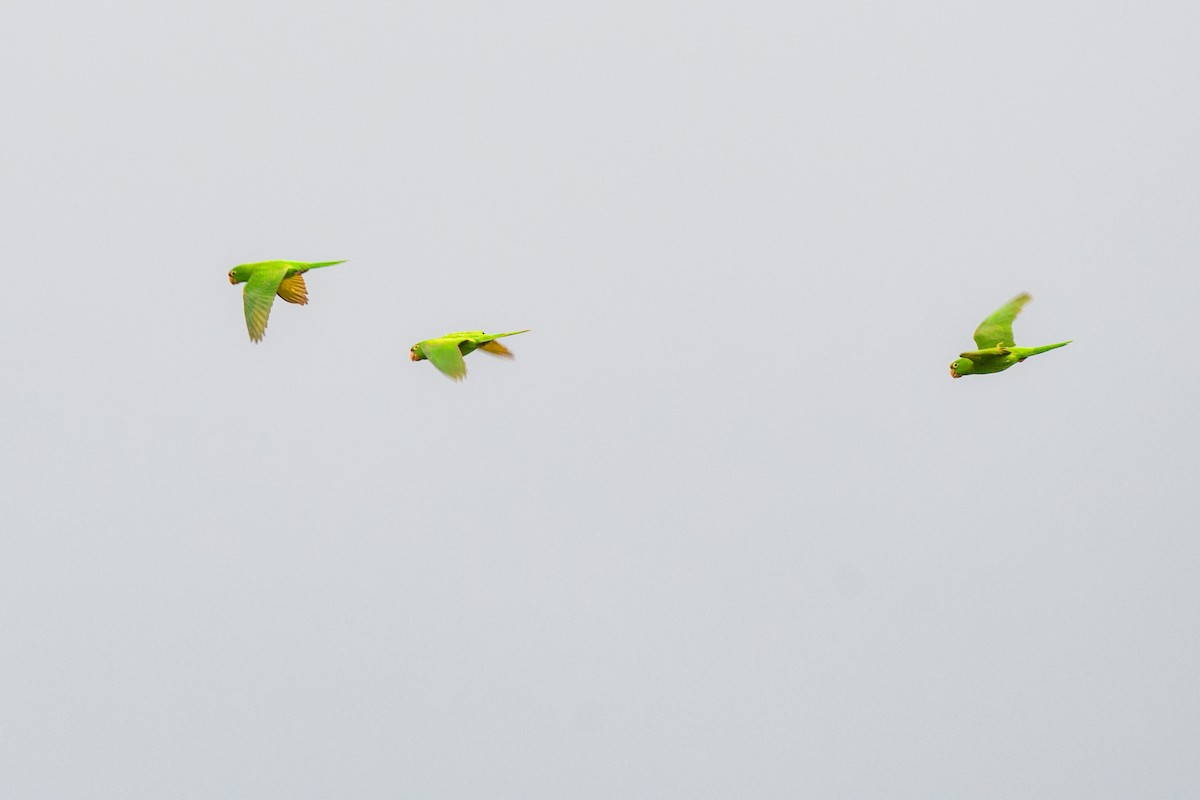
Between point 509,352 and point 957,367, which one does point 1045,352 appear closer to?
point 957,367

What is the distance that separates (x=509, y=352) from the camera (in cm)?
4794

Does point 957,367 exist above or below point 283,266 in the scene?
below

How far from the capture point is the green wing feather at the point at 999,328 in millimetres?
47844

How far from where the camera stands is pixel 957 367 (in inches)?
1827

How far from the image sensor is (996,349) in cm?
4616

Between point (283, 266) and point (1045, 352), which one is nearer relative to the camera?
point (1045, 352)

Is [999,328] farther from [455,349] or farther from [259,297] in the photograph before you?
[259,297]

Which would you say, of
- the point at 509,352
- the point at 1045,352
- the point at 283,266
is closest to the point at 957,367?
the point at 1045,352

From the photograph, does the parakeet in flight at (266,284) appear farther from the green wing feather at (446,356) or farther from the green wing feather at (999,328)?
the green wing feather at (999,328)

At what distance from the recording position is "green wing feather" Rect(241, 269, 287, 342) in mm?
48188

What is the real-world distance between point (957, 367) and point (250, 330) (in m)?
17.3

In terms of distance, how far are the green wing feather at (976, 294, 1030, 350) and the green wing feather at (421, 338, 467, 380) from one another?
1279cm

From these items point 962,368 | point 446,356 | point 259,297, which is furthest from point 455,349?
point 962,368

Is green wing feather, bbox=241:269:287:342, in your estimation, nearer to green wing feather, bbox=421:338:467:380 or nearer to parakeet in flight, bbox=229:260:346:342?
parakeet in flight, bbox=229:260:346:342
